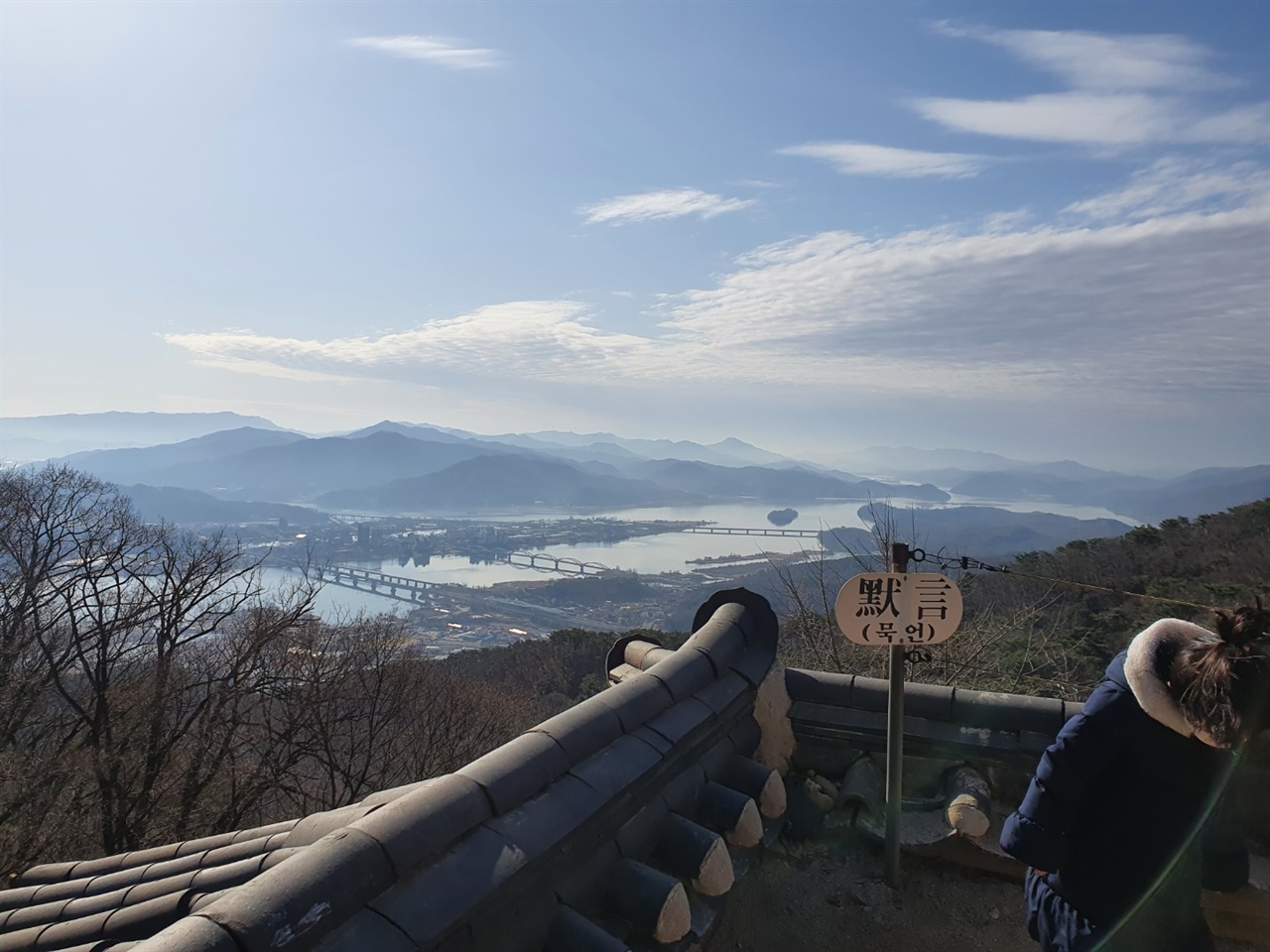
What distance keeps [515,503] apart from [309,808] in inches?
4576

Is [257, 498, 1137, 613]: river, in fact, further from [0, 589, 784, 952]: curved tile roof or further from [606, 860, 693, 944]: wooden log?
[606, 860, 693, 944]: wooden log

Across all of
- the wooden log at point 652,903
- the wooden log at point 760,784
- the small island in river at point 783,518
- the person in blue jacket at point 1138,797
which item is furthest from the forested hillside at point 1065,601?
the small island in river at point 783,518

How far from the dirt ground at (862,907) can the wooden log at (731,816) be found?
0.69ft

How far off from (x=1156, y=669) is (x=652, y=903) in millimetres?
1597

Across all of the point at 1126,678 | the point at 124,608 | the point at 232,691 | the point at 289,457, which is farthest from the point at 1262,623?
the point at 289,457

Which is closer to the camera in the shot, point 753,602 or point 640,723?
point 640,723

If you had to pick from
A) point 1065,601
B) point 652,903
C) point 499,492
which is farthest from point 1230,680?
point 499,492

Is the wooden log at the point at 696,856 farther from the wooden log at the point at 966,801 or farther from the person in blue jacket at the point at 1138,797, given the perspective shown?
the wooden log at the point at 966,801

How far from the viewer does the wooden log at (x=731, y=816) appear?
2838mm

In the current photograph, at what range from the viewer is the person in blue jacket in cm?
183

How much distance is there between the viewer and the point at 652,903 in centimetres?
221

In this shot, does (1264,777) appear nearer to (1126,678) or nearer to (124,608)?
(1126,678)

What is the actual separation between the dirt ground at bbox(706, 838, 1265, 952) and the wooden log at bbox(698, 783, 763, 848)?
21 centimetres

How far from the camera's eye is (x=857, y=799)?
136 inches
